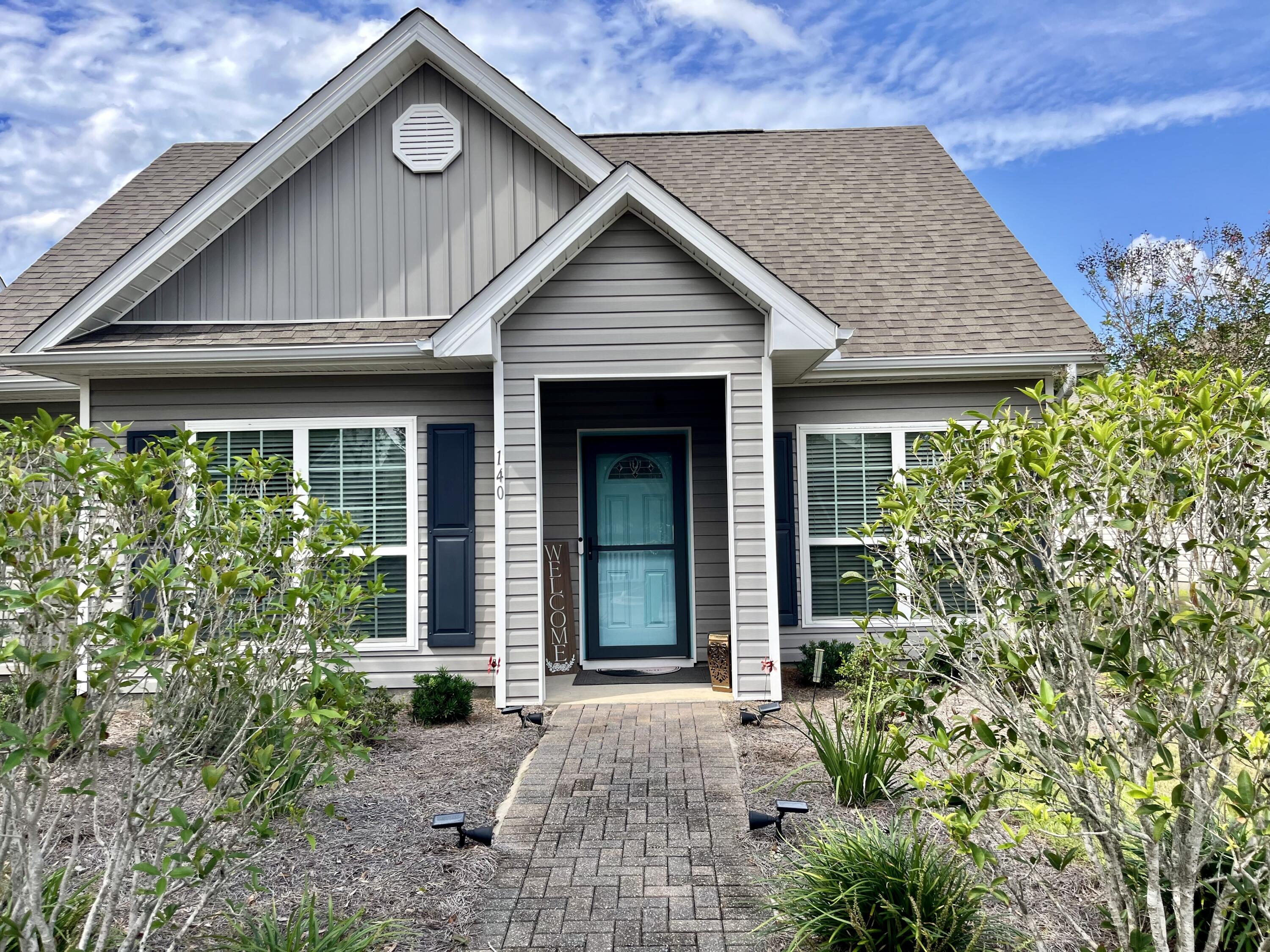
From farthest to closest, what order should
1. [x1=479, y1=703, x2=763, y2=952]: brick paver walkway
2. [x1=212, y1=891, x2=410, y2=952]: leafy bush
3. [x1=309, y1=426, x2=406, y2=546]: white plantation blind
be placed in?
[x1=309, y1=426, x2=406, y2=546]: white plantation blind
[x1=479, y1=703, x2=763, y2=952]: brick paver walkway
[x1=212, y1=891, x2=410, y2=952]: leafy bush

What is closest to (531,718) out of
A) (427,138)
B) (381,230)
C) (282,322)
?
(282,322)

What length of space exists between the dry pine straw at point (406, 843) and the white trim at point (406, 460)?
135cm

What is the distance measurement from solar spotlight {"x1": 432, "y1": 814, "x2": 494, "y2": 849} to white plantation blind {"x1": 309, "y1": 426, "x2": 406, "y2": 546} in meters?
3.59

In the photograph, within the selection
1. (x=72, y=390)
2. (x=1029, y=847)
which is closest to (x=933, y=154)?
(x=1029, y=847)

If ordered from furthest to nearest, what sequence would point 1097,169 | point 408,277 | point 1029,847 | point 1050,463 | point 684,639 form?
point 1097,169 < point 684,639 < point 408,277 < point 1029,847 < point 1050,463

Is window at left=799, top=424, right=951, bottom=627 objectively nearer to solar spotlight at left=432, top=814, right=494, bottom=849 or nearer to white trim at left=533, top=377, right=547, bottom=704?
white trim at left=533, top=377, right=547, bottom=704

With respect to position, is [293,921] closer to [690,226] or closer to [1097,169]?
[690,226]

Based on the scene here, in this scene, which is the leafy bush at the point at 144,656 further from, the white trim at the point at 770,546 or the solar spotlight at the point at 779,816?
the white trim at the point at 770,546

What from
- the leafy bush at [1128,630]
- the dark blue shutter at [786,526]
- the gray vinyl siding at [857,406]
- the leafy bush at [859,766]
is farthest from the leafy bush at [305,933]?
the gray vinyl siding at [857,406]

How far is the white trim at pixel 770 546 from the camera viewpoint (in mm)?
6500

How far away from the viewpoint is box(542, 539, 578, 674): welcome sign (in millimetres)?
8008

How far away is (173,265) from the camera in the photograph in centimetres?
745

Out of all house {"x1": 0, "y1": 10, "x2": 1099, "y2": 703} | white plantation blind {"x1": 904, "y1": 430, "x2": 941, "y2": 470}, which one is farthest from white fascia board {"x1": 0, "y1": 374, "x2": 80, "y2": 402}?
white plantation blind {"x1": 904, "y1": 430, "x2": 941, "y2": 470}

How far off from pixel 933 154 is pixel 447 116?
661 cm
